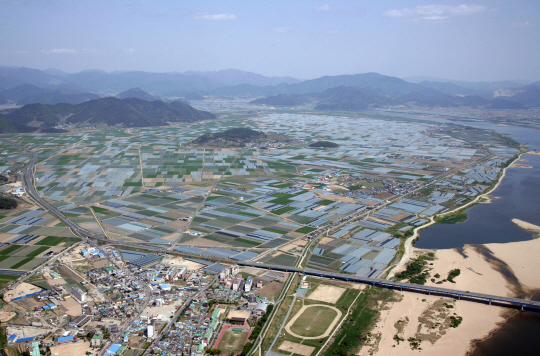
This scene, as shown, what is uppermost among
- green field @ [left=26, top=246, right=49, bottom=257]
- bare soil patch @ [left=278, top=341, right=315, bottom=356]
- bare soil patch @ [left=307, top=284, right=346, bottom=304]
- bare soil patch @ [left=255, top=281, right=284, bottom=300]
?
green field @ [left=26, top=246, right=49, bottom=257]

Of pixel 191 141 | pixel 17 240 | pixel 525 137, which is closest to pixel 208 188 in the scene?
pixel 17 240

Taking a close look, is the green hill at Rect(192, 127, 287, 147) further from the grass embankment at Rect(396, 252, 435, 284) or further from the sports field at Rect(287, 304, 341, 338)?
the sports field at Rect(287, 304, 341, 338)

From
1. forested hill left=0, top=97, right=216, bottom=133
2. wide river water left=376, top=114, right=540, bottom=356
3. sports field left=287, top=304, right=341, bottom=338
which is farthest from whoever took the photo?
forested hill left=0, top=97, right=216, bottom=133

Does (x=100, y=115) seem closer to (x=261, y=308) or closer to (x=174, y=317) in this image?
(x=174, y=317)

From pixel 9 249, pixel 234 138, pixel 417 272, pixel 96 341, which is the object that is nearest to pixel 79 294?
pixel 96 341

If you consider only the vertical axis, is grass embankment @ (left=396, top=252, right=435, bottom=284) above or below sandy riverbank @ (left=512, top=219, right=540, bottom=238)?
below

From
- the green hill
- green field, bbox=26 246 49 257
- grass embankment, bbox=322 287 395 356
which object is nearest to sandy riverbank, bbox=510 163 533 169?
the green hill

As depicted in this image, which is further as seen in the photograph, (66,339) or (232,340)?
(232,340)

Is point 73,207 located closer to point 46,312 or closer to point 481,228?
point 46,312
